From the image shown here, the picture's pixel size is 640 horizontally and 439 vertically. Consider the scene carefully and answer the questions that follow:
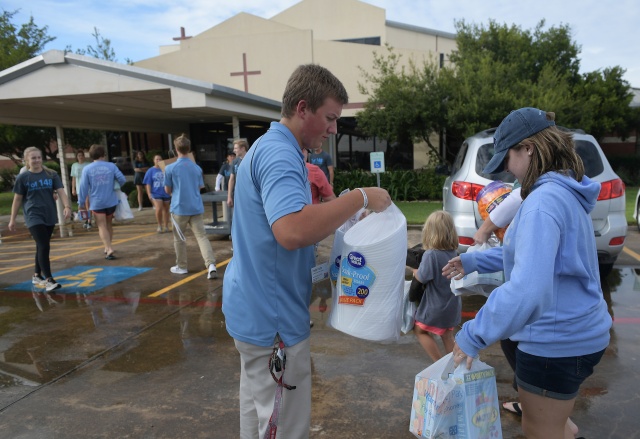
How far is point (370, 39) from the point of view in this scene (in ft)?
77.5

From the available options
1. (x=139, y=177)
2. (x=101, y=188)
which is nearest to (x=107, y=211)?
(x=101, y=188)

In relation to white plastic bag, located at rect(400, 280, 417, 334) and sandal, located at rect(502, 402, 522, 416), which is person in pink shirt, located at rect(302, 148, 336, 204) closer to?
white plastic bag, located at rect(400, 280, 417, 334)

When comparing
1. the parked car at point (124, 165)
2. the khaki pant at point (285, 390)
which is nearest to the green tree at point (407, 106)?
the parked car at point (124, 165)

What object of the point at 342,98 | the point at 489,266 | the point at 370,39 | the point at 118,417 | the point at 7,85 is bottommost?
the point at 118,417

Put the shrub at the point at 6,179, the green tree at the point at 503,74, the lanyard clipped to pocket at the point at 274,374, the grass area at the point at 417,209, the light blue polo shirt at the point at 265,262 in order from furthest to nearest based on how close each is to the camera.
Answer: the shrub at the point at 6,179, the green tree at the point at 503,74, the grass area at the point at 417,209, the lanyard clipped to pocket at the point at 274,374, the light blue polo shirt at the point at 265,262

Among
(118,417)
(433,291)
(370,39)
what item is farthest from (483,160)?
(370,39)

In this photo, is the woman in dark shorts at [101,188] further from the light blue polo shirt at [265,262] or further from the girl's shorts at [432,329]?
the light blue polo shirt at [265,262]

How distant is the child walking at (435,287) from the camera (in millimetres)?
3275

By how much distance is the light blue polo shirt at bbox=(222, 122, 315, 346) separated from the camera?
1725mm

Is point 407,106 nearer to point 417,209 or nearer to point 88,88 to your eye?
point 417,209

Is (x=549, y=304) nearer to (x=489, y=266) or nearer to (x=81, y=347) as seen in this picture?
(x=489, y=266)

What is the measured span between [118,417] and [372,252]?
91.9 inches

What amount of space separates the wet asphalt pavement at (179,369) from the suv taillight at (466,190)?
1.21m

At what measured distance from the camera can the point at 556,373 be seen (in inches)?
71.6
